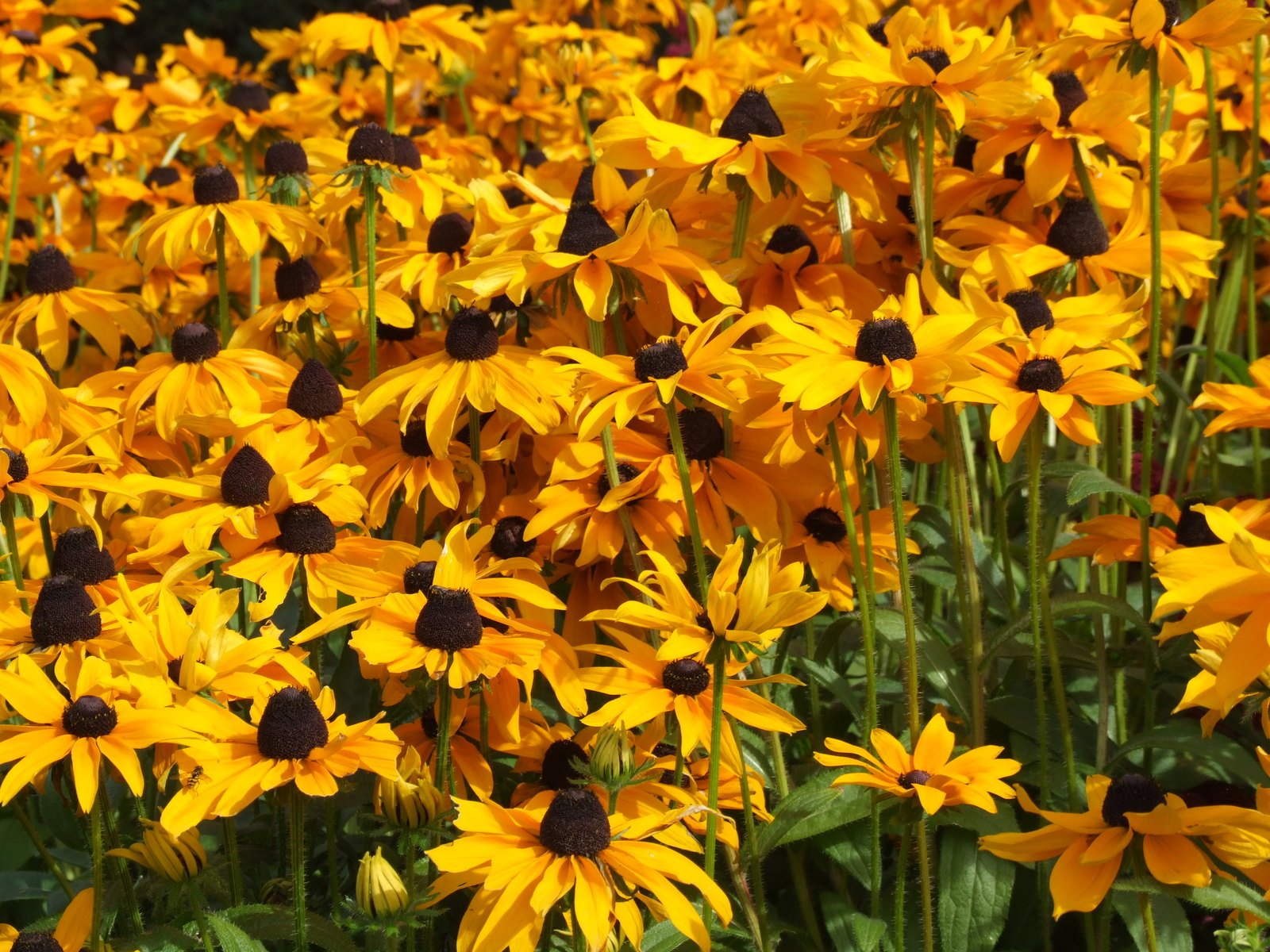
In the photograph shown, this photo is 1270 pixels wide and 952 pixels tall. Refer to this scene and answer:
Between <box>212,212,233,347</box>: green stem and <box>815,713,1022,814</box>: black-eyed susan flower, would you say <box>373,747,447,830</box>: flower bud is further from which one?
<box>212,212,233,347</box>: green stem

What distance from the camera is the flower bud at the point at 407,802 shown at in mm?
1415

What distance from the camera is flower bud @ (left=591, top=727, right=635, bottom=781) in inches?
52.5

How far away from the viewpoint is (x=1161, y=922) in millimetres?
1638

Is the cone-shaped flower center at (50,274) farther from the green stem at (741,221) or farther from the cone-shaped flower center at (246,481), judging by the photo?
the green stem at (741,221)

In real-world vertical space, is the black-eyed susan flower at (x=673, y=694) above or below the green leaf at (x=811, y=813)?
above

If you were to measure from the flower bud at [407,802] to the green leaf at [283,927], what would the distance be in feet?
0.51

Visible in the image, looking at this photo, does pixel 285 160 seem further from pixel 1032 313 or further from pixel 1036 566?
pixel 1036 566

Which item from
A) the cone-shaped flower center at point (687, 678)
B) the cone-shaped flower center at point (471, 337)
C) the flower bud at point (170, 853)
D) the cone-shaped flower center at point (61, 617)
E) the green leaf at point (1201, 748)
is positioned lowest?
the green leaf at point (1201, 748)

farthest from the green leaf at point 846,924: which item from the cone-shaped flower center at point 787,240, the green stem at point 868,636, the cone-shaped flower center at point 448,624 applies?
the cone-shaped flower center at point 787,240

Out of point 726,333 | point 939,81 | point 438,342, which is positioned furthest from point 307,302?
point 939,81

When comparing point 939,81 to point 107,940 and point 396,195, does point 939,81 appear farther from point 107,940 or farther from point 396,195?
point 107,940

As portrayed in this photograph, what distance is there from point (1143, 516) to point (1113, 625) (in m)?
0.32

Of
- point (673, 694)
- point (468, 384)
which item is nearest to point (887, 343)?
point (673, 694)

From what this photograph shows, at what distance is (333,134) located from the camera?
3238 mm
